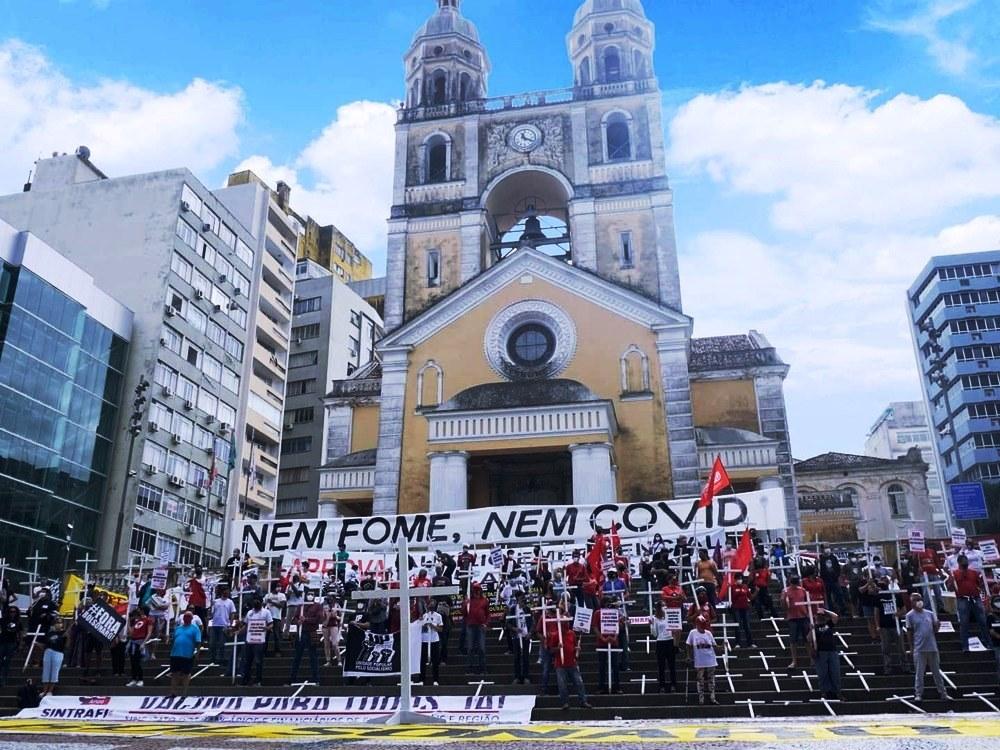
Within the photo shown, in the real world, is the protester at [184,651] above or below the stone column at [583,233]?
below

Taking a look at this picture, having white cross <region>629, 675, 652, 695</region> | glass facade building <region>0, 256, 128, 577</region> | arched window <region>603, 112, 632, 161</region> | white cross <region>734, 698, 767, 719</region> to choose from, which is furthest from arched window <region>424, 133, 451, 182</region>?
white cross <region>734, 698, 767, 719</region>

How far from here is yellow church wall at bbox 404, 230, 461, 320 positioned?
35.9 metres

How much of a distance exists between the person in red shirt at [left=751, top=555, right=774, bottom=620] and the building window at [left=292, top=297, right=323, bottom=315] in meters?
50.8

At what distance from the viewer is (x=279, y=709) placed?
13.6 meters

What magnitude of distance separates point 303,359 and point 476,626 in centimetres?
5087

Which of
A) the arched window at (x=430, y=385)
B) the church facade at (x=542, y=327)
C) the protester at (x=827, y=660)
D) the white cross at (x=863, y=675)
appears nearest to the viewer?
the protester at (x=827, y=660)

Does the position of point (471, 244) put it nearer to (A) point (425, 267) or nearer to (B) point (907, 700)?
(A) point (425, 267)

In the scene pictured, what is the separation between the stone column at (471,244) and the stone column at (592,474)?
10.8 m

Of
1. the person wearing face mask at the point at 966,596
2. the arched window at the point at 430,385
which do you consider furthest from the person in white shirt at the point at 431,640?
the arched window at the point at 430,385

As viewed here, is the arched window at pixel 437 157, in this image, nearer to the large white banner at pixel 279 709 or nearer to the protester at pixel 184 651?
the protester at pixel 184 651

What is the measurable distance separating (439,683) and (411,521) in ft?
34.4

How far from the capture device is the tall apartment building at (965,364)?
65812 millimetres

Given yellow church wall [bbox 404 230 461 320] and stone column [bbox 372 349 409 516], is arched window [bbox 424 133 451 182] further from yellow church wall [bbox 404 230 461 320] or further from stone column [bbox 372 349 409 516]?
stone column [bbox 372 349 409 516]

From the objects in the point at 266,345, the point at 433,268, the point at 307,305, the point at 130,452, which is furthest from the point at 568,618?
the point at 307,305
